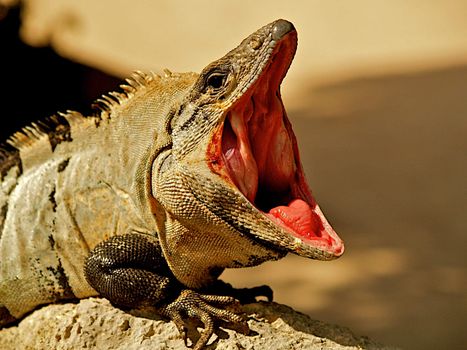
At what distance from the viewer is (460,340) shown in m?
6.60

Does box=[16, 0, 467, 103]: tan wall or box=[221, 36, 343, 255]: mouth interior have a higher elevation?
box=[16, 0, 467, 103]: tan wall

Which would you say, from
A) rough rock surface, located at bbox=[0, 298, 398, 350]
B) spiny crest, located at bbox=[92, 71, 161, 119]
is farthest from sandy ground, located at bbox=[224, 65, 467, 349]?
spiny crest, located at bbox=[92, 71, 161, 119]

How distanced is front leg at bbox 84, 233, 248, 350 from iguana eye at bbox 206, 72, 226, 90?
752 mm

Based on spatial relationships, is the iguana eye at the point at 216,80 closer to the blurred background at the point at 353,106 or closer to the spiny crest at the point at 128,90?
the spiny crest at the point at 128,90

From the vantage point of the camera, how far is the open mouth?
3.39m

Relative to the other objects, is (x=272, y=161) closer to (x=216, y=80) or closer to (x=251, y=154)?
(x=251, y=154)

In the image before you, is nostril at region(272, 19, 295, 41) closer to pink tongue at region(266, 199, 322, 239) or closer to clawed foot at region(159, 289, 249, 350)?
pink tongue at region(266, 199, 322, 239)

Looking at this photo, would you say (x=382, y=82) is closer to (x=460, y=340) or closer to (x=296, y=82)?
(x=296, y=82)

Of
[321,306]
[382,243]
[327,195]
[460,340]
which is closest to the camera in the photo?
[460,340]

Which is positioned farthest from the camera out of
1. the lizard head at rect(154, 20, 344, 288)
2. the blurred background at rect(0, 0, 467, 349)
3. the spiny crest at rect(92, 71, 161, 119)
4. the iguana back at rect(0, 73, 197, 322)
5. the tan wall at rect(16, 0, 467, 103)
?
the tan wall at rect(16, 0, 467, 103)

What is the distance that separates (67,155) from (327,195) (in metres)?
5.25

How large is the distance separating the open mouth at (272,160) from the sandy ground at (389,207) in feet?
10.8

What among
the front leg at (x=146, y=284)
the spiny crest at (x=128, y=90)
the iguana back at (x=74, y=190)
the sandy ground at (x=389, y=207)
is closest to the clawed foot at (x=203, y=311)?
the front leg at (x=146, y=284)

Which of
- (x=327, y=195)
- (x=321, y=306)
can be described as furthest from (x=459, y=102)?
(x=321, y=306)
